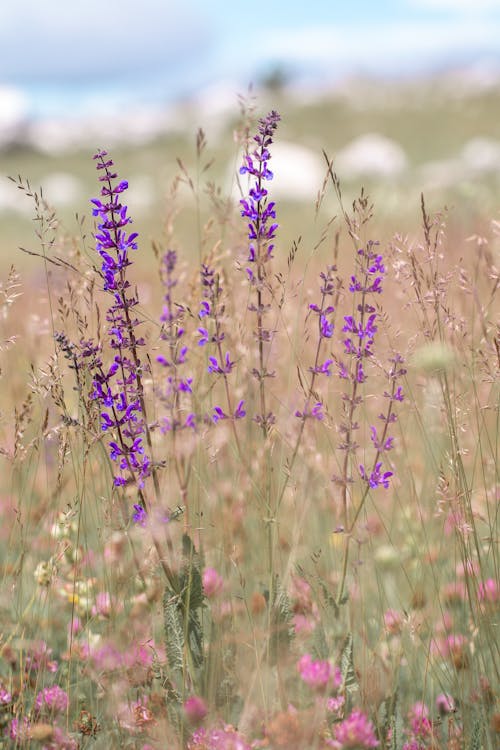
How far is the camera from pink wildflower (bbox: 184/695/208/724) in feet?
4.42

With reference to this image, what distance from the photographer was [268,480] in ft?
4.83

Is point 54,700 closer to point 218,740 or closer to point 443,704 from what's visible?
point 218,740

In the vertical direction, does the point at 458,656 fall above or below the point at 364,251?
below

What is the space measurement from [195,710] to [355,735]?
0.27m

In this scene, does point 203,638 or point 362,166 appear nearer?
point 203,638

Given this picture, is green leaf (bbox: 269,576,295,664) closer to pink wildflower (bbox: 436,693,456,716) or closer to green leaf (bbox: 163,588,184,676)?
green leaf (bbox: 163,588,184,676)

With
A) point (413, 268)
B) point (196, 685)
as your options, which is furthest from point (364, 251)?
point (196, 685)

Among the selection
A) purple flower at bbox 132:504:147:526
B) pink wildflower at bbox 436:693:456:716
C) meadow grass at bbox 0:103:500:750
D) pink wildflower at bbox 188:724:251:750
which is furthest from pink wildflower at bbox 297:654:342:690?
purple flower at bbox 132:504:147:526

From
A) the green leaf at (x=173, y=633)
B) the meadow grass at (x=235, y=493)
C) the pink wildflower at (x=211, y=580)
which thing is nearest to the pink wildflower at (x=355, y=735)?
the meadow grass at (x=235, y=493)

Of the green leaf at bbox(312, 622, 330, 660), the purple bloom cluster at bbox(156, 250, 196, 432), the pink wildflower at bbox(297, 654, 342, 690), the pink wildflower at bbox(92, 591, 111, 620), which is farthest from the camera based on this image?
the pink wildflower at bbox(92, 591, 111, 620)

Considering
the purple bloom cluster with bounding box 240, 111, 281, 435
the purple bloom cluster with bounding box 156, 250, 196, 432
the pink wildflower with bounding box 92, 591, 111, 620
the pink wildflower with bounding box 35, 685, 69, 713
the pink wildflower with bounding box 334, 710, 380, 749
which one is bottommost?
the pink wildflower with bounding box 334, 710, 380, 749

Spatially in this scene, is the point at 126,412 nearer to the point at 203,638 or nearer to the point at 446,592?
the point at 203,638

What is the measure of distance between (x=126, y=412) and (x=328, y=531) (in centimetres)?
103

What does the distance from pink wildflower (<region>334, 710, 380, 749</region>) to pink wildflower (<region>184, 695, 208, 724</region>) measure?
0.23 metres
